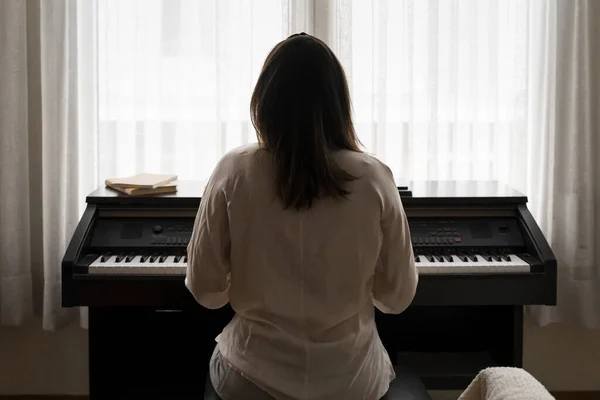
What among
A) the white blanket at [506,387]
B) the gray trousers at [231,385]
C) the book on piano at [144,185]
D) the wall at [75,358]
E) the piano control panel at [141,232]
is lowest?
the wall at [75,358]

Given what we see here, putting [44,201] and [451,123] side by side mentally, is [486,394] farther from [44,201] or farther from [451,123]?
[44,201]

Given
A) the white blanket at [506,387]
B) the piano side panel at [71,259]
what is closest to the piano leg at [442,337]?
the piano side panel at [71,259]

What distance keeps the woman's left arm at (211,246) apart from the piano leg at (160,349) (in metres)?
1.14

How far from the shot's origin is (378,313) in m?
3.06

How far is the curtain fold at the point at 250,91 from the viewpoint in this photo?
3311mm

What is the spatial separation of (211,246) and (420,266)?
96cm

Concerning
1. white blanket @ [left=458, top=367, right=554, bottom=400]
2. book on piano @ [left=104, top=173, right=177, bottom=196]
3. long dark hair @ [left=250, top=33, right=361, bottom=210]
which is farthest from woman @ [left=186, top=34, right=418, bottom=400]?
book on piano @ [left=104, top=173, right=177, bottom=196]

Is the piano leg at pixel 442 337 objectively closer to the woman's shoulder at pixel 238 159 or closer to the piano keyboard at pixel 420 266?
the piano keyboard at pixel 420 266

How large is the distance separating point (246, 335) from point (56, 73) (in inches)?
69.5

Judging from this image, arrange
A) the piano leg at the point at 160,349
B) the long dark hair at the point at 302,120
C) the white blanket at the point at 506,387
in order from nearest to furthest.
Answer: the white blanket at the point at 506,387, the long dark hair at the point at 302,120, the piano leg at the point at 160,349

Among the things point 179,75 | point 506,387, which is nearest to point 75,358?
point 179,75

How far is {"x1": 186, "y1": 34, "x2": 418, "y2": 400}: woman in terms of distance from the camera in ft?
6.01

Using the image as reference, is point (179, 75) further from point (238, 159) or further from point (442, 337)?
point (238, 159)

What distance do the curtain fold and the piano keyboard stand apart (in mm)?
754
